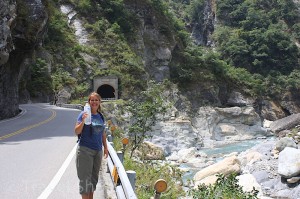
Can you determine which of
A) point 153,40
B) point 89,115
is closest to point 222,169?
point 89,115

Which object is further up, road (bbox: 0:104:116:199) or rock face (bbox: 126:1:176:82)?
rock face (bbox: 126:1:176:82)

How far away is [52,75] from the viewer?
48.1 m

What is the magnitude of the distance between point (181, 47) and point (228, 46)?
44.6 ft

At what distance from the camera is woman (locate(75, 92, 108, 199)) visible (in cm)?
534

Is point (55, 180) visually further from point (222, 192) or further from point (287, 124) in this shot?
point (287, 124)

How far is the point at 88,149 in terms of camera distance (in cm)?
538

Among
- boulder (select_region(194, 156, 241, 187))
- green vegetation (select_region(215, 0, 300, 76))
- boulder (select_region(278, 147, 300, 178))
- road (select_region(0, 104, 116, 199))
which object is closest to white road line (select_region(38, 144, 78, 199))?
road (select_region(0, 104, 116, 199))

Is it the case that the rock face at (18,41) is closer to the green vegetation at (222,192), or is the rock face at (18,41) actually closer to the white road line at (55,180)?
the white road line at (55,180)

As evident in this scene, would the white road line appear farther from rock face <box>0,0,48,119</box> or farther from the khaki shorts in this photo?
rock face <box>0,0,48,119</box>

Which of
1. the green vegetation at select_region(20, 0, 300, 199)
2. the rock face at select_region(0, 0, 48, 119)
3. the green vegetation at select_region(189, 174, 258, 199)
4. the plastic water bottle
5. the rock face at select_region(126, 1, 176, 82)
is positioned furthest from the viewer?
the rock face at select_region(126, 1, 176, 82)

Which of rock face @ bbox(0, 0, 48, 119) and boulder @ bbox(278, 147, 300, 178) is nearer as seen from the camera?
boulder @ bbox(278, 147, 300, 178)

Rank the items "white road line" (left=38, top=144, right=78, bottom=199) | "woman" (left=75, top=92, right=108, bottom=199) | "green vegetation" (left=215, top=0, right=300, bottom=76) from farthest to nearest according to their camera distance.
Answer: "green vegetation" (left=215, top=0, right=300, bottom=76) → "white road line" (left=38, top=144, right=78, bottom=199) → "woman" (left=75, top=92, right=108, bottom=199)

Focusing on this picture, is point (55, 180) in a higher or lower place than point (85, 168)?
lower

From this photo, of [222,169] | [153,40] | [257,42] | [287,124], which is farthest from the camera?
[257,42]
